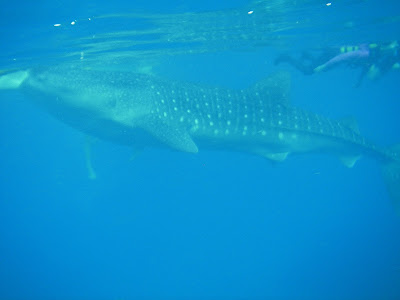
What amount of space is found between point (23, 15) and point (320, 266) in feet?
64.0

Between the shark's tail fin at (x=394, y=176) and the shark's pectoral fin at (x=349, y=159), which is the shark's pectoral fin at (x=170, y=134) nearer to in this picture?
the shark's pectoral fin at (x=349, y=159)

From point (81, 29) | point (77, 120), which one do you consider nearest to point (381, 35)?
point (81, 29)

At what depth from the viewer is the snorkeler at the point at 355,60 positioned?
1193 centimetres

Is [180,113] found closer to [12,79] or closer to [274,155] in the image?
[274,155]

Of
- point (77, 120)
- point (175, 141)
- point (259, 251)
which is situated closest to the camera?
point (175, 141)

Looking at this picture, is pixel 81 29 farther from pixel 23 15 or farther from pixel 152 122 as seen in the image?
pixel 152 122

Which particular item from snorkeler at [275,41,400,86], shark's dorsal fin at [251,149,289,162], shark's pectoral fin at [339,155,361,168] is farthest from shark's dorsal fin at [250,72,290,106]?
shark's pectoral fin at [339,155,361,168]

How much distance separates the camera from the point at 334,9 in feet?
42.3

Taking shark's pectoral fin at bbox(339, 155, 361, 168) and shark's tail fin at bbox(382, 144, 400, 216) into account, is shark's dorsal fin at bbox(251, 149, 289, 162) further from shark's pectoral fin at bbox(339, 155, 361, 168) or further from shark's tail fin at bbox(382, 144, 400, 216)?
shark's tail fin at bbox(382, 144, 400, 216)

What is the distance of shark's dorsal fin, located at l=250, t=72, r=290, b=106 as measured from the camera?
31.6 ft

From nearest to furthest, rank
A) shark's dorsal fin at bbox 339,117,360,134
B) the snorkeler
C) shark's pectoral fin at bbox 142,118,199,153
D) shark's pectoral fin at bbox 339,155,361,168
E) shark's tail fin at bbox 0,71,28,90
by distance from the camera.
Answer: shark's pectoral fin at bbox 142,118,199,153
shark's tail fin at bbox 0,71,28,90
shark's dorsal fin at bbox 339,117,360,134
shark's pectoral fin at bbox 339,155,361,168
the snorkeler

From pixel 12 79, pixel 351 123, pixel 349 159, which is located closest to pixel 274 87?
pixel 351 123

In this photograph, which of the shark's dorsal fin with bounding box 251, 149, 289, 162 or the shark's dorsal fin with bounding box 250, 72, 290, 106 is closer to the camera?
the shark's dorsal fin with bounding box 250, 72, 290, 106

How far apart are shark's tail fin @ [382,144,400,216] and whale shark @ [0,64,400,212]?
1245 mm
